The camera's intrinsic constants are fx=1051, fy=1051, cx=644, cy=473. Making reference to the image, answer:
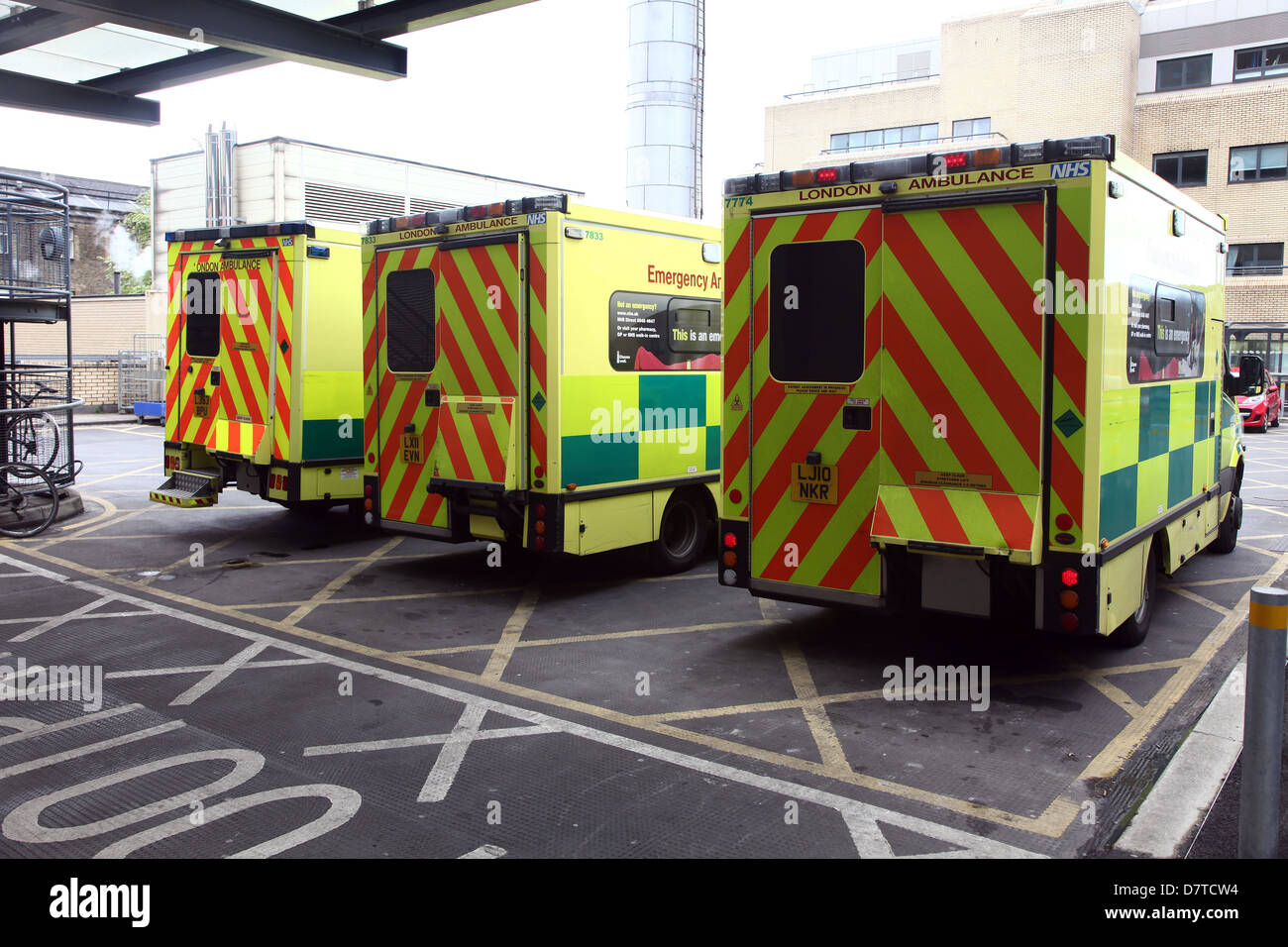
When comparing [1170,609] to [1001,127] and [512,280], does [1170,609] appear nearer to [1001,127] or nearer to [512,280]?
[512,280]

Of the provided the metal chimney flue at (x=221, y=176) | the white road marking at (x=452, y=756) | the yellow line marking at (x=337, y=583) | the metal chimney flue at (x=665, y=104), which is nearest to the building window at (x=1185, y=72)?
the metal chimney flue at (x=665, y=104)

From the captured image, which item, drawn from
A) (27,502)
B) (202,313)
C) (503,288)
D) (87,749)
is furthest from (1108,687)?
(27,502)

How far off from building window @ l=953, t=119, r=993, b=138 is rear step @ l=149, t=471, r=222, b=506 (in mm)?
43180

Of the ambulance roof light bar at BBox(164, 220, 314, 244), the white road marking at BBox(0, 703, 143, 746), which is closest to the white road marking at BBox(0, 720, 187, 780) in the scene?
the white road marking at BBox(0, 703, 143, 746)

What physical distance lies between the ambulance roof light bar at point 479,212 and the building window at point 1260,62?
40439mm

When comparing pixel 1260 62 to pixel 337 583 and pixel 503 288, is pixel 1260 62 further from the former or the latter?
pixel 337 583

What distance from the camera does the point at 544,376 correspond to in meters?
8.34

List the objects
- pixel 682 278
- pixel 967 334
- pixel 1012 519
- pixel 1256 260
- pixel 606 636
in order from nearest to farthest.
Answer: pixel 1012 519, pixel 967 334, pixel 606 636, pixel 682 278, pixel 1256 260

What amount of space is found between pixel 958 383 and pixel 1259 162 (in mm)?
39447

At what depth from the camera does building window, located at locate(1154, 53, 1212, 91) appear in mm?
40406

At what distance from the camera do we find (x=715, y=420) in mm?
9977

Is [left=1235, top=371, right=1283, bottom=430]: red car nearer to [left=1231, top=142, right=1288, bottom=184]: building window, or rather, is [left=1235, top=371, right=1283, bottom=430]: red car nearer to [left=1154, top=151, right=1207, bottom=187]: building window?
[left=1231, top=142, right=1288, bottom=184]: building window
